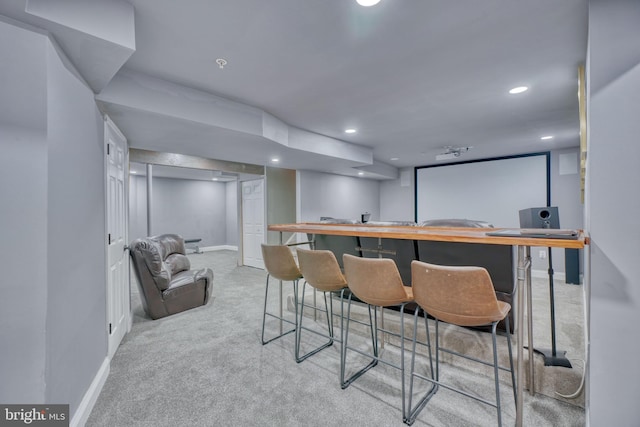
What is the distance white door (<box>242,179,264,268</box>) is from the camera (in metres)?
5.84

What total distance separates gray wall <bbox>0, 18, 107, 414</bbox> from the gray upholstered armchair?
1576 millimetres

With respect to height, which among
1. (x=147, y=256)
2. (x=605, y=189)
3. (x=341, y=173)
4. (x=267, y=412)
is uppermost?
(x=341, y=173)

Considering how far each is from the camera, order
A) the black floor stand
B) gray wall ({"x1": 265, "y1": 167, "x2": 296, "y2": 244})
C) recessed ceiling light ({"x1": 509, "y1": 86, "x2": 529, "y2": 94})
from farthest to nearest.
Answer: gray wall ({"x1": 265, "y1": 167, "x2": 296, "y2": 244}) → recessed ceiling light ({"x1": 509, "y1": 86, "x2": 529, "y2": 94}) → the black floor stand

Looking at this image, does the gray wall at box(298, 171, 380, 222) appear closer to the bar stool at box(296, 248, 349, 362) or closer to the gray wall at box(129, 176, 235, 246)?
the bar stool at box(296, 248, 349, 362)

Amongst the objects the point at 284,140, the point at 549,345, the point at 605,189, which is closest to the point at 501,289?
the point at 549,345

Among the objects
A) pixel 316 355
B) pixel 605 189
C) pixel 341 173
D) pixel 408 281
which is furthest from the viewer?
pixel 341 173

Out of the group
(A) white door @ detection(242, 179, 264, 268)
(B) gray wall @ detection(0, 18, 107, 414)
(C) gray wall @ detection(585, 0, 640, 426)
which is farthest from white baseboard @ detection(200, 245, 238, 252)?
(C) gray wall @ detection(585, 0, 640, 426)

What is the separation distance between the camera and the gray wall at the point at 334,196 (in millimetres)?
6109

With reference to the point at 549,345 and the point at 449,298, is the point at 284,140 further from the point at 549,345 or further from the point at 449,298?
the point at 549,345

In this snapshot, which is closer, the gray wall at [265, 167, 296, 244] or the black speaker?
the black speaker

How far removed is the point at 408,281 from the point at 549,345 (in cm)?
116

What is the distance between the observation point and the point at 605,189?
1351 millimetres

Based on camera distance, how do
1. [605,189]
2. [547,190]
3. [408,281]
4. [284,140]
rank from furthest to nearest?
[547,190] → [284,140] → [408,281] → [605,189]

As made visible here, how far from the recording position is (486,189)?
19.8 ft
